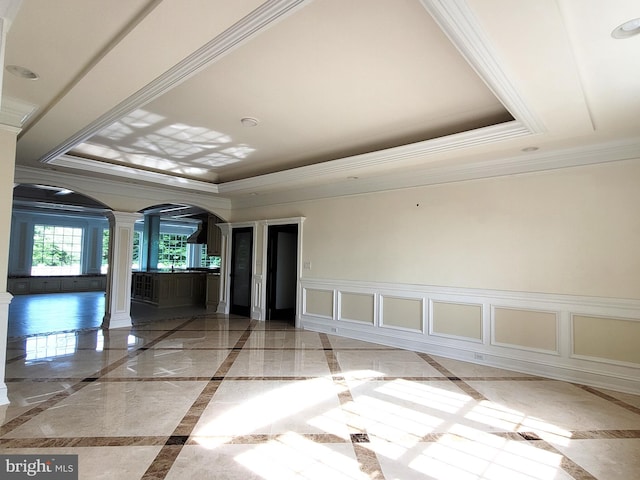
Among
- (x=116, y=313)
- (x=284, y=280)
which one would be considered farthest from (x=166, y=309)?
(x=284, y=280)

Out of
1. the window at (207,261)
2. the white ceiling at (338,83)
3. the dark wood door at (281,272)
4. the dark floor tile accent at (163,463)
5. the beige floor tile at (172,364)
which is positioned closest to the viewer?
the white ceiling at (338,83)

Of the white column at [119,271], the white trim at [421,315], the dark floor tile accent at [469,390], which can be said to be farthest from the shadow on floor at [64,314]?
the dark floor tile accent at [469,390]

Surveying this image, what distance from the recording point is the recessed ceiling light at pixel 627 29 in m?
1.91

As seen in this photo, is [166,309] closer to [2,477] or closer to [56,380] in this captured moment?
[56,380]

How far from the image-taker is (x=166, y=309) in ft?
28.5

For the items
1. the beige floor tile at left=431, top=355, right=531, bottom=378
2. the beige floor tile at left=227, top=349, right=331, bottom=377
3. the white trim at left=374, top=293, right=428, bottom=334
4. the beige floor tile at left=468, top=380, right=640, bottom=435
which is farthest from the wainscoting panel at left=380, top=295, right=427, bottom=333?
the beige floor tile at left=468, top=380, right=640, bottom=435

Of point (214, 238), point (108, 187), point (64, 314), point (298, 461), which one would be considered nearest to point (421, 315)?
point (298, 461)

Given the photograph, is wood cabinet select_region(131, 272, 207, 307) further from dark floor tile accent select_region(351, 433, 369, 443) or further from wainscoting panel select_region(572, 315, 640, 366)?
wainscoting panel select_region(572, 315, 640, 366)

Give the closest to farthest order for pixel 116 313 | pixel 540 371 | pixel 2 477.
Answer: pixel 2 477 → pixel 540 371 → pixel 116 313

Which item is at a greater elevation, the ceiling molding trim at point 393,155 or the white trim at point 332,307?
the ceiling molding trim at point 393,155

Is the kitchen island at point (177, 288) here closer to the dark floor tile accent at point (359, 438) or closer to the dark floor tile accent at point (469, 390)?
the dark floor tile accent at point (469, 390)

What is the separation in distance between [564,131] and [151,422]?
4.58 meters

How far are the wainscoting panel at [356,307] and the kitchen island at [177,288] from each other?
4271 mm

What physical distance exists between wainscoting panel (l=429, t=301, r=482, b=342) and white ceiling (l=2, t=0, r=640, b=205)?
1.83 metres
